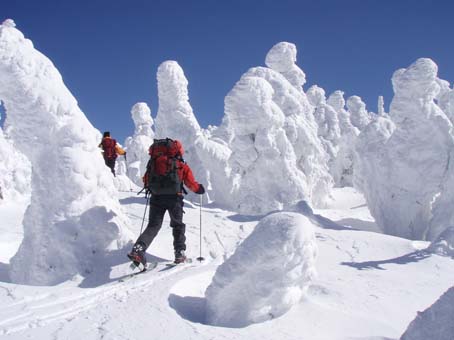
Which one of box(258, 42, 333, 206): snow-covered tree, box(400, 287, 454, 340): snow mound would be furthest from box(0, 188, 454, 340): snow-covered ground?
box(258, 42, 333, 206): snow-covered tree

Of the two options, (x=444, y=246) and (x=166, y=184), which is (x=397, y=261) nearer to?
(x=444, y=246)

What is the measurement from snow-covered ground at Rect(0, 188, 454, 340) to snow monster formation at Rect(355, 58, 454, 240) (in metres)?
10.0

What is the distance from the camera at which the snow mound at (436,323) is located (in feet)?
8.14

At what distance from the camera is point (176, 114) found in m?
24.1

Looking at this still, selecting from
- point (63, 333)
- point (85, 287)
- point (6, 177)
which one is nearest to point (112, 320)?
point (63, 333)

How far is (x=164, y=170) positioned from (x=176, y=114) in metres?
19.8

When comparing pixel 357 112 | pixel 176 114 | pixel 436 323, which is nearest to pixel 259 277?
pixel 436 323

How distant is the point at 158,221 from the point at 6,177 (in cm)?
869

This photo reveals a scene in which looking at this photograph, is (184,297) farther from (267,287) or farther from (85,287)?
(85,287)

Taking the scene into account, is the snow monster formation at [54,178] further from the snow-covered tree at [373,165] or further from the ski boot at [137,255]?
the snow-covered tree at [373,165]

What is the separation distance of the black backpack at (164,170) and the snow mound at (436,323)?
3.02 meters

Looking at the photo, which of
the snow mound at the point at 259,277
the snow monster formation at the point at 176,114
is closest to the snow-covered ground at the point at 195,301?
the snow mound at the point at 259,277

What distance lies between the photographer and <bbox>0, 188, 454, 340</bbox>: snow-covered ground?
3.21m

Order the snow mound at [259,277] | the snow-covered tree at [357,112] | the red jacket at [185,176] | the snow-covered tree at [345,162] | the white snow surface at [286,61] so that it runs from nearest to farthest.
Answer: the snow mound at [259,277]
the red jacket at [185,176]
the white snow surface at [286,61]
the snow-covered tree at [345,162]
the snow-covered tree at [357,112]
